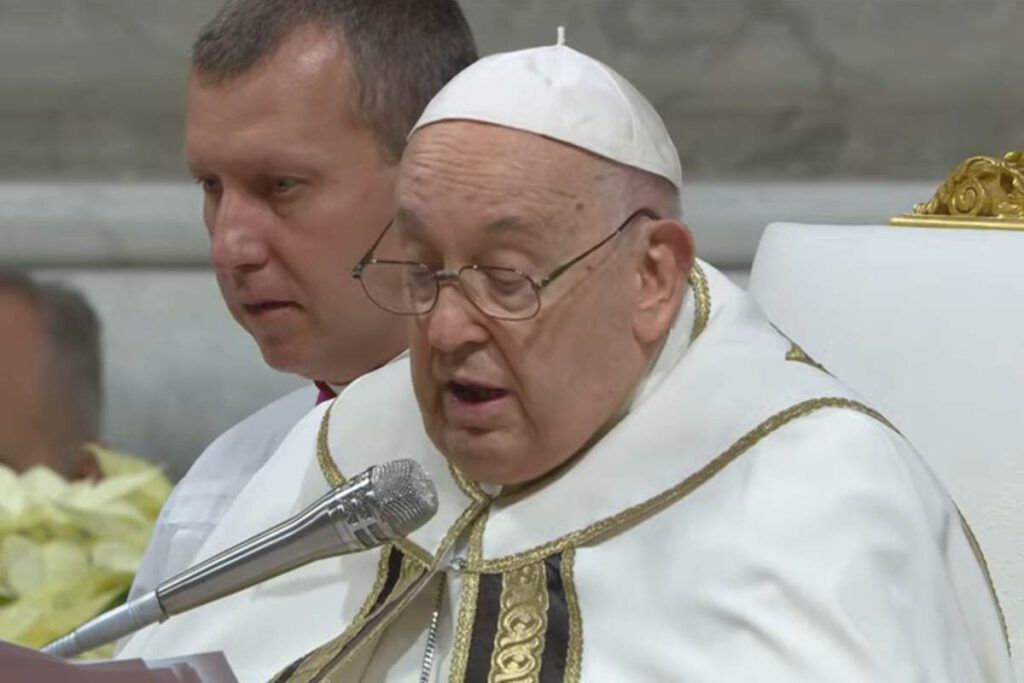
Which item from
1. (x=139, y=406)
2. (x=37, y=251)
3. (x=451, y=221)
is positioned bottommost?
(x=139, y=406)

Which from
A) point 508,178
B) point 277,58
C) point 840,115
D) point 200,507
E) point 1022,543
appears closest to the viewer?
point 508,178

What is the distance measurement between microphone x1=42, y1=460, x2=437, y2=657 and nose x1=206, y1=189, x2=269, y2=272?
70 cm

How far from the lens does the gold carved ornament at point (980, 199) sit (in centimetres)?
281

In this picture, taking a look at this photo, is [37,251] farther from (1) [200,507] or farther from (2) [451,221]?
(2) [451,221]

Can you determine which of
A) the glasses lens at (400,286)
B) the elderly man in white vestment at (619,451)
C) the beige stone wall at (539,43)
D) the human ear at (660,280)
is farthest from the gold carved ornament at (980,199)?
the beige stone wall at (539,43)

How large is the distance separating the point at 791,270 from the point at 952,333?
0.74 feet

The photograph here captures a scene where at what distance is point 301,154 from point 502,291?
0.61 m

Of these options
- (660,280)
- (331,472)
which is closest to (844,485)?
(660,280)

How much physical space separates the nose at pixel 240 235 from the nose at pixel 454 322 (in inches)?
22.9

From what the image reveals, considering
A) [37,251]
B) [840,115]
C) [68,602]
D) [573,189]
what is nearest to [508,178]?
[573,189]

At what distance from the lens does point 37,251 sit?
14.2ft

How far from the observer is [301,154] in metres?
2.82

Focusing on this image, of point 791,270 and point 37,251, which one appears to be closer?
point 791,270

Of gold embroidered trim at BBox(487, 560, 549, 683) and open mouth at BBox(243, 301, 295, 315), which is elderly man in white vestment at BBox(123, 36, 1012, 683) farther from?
open mouth at BBox(243, 301, 295, 315)
